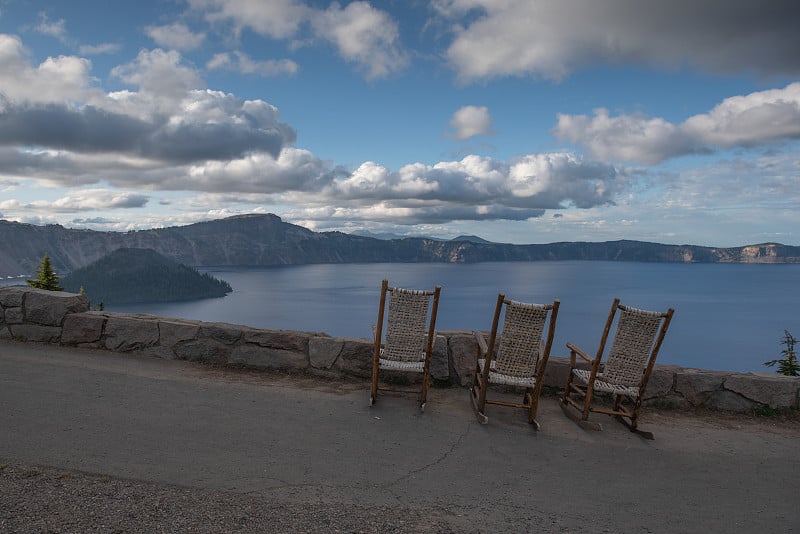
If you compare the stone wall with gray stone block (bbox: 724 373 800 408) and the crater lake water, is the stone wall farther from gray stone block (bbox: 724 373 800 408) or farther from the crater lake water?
the crater lake water

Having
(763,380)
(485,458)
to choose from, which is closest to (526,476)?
(485,458)

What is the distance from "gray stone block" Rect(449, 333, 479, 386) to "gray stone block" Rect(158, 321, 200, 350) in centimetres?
334

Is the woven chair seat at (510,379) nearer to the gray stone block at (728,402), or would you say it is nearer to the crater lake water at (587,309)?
the gray stone block at (728,402)

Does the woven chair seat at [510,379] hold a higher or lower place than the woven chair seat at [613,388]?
higher

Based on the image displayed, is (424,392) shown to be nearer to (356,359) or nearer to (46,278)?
(356,359)

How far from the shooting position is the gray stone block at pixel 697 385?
5934 millimetres

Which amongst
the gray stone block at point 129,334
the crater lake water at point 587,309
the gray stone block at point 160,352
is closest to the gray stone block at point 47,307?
the gray stone block at point 129,334

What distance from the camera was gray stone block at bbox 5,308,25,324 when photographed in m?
7.02

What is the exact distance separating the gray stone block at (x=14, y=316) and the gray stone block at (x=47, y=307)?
63 mm

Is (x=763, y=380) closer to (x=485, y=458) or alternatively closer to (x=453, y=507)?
(x=485, y=458)

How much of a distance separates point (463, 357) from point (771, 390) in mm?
3549

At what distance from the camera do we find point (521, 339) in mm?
5016

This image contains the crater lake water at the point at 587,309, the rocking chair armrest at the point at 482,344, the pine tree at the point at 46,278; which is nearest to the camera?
the rocking chair armrest at the point at 482,344

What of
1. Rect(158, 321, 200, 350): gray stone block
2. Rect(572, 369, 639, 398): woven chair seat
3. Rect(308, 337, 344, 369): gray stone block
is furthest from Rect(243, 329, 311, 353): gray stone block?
Rect(572, 369, 639, 398): woven chair seat
